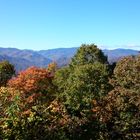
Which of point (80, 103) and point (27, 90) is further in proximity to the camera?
point (27, 90)

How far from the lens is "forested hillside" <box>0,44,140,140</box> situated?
2519cm

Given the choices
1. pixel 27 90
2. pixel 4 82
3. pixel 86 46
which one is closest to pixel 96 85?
pixel 27 90

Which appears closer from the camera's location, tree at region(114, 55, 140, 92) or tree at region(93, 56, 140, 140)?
tree at region(93, 56, 140, 140)

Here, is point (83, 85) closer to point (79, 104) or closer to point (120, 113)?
point (79, 104)

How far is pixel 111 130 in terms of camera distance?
52.1 m

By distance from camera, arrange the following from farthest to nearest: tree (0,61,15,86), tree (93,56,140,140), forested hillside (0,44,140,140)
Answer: tree (0,61,15,86), tree (93,56,140,140), forested hillside (0,44,140,140)

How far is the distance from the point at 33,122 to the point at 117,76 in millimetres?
35170

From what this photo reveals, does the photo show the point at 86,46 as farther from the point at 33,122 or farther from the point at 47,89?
the point at 33,122

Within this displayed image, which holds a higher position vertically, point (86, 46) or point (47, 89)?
point (86, 46)

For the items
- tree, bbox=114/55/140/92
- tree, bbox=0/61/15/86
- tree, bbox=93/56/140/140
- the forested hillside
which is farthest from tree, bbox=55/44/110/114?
tree, bbox=0/61/15/86

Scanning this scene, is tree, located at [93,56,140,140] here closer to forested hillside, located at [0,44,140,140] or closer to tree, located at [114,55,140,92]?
forested hillside, located at [0,44,140,140]

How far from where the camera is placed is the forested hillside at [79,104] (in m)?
25.2

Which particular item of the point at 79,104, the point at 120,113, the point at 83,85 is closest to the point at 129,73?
the point at 120,113

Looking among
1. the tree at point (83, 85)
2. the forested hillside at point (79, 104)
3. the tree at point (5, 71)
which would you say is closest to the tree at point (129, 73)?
the forested hillside at point (79, 104)
